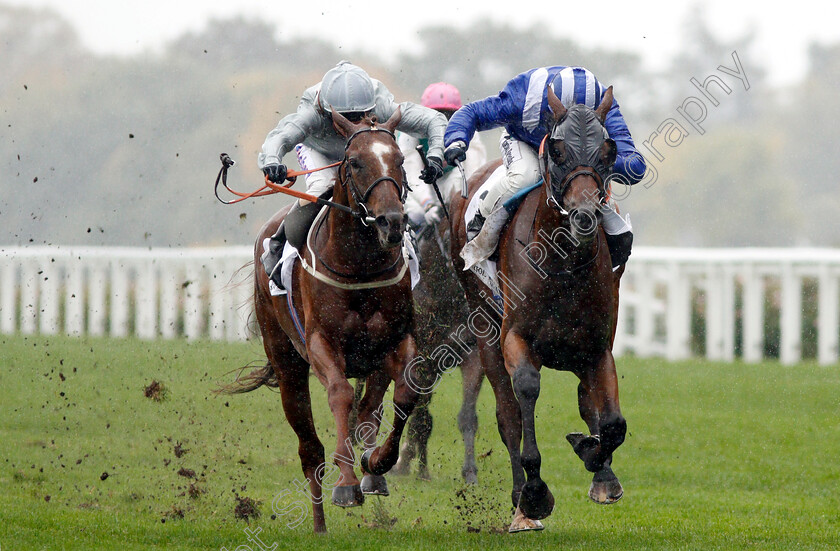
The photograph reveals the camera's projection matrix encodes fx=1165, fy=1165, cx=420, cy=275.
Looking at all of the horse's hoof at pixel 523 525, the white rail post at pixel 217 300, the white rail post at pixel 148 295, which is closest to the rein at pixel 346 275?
the horse's hoof at pixel 523 525

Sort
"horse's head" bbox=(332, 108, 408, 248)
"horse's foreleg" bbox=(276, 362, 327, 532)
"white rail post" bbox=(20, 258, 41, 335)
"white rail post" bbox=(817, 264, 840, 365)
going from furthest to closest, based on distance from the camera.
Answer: "white rail post" bbox=(20, 258, 41, 335)
"white rail post" bbox=(817, 264, 840, 365)
"horse's foreleg" bbox=(276, 362, 327, 532)
"horse's head" bbox=(332, 108, 408, 248)

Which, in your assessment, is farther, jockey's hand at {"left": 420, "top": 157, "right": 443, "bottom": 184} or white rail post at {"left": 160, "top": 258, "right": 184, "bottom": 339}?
white rail post at {"left": 160, "top": 258, "right": 184, "bottom": 339}

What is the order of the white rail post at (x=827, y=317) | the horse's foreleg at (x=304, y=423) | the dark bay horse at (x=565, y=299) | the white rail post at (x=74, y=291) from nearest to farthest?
the dark bay horse at (x=565, y=299), the horse's foreleg at (x=304, y=423), the white rail post at (x=827, y=317), the white rail post at (x=74, y=291)

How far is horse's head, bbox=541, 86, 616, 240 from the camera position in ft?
15.3

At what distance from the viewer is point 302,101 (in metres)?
5.86

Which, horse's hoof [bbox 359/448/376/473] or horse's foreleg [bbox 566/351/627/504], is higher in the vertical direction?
horse's foreleg [bbox 566/351/627/504]

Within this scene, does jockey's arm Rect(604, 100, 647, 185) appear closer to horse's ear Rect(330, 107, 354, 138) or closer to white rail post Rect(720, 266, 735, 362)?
horse's ear Rect(330, 107, 354, 138)

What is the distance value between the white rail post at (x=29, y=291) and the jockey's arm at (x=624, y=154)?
1241 centimetres

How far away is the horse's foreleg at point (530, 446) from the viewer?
16.4 ft

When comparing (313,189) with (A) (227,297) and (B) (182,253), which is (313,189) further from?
(B) (182,253)

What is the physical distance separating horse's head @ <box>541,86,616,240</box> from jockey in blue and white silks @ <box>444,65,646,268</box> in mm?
341

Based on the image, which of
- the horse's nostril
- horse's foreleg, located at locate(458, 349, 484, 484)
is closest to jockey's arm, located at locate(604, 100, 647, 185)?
the horse's nostril

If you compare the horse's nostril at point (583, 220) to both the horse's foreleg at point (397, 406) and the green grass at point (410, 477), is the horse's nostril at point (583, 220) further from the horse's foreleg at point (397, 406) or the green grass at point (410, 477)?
the green grass at point (410, 477)

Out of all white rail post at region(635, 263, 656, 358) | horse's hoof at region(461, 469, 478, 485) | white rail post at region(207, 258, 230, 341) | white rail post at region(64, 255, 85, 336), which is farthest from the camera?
white rail post at region(64, 255, 85, 336)
